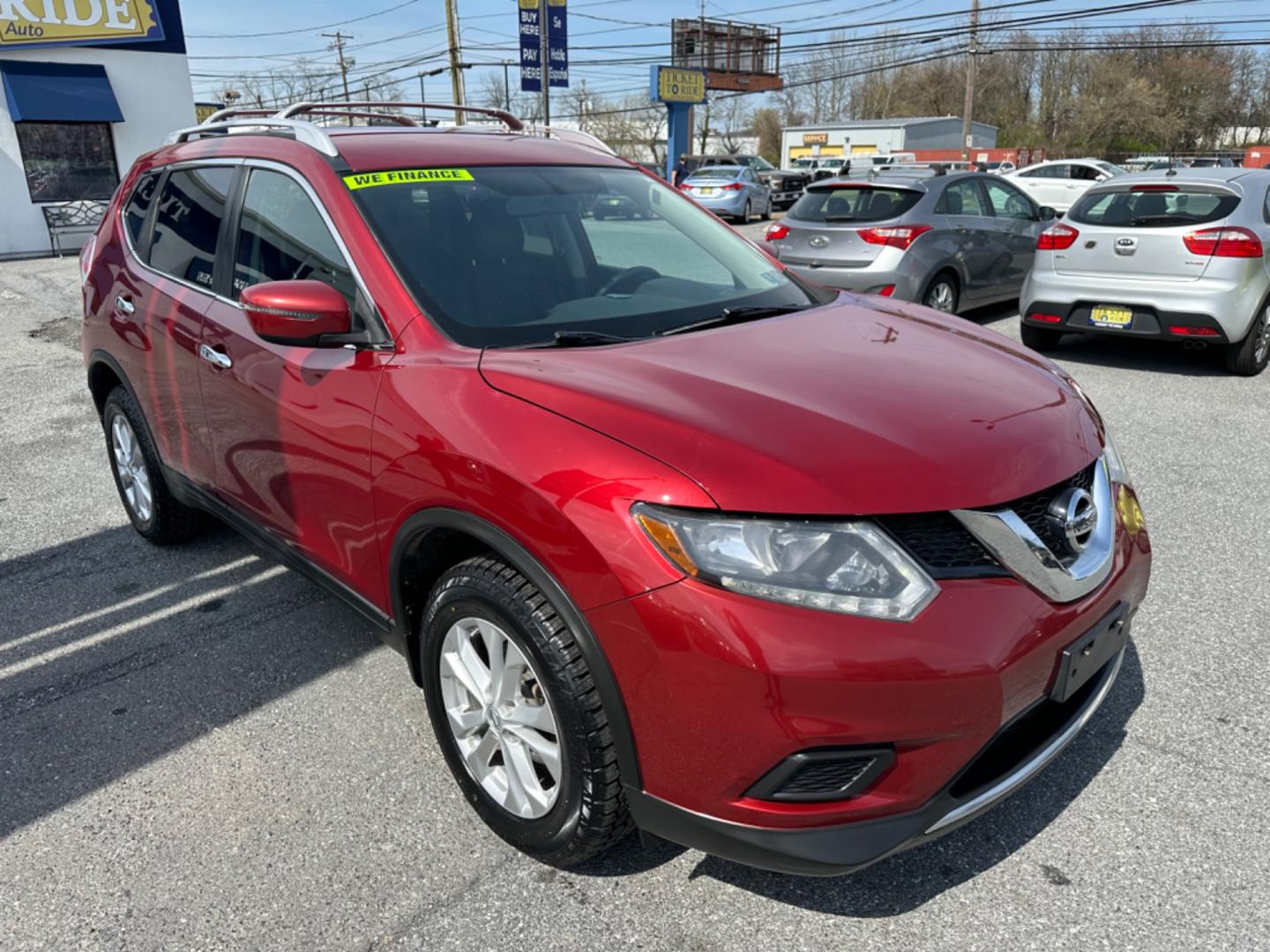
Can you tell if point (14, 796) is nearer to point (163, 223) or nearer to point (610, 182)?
point (163, 223)

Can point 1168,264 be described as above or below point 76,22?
below

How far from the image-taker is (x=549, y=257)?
3.07 meters

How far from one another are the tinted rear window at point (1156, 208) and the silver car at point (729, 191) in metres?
16.2

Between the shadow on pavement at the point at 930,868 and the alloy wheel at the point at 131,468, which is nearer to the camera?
the shadow on pavement at the point at 930,868

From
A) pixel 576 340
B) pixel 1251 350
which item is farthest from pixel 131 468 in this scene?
pixel 1251 350

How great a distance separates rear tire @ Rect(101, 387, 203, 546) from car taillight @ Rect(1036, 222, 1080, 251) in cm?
687

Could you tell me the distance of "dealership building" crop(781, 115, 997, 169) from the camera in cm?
6309

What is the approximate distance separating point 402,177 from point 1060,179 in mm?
24030

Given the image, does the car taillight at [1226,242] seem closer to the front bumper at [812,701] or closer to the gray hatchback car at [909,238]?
the gray hatchback car at [909,238]

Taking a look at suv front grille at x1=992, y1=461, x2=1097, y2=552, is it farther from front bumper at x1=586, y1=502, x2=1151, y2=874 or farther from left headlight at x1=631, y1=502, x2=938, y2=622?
left headlight at x1=631, y1=502, x2=938, y2=622

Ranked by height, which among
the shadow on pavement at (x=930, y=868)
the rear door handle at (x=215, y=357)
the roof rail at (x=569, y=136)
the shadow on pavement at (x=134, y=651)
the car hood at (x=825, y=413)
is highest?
the roof rail at (x=569, y=136)

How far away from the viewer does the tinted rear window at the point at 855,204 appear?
8.68 meters

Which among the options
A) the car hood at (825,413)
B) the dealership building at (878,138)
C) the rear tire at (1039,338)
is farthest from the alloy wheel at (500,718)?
the dealership building at (878,138)

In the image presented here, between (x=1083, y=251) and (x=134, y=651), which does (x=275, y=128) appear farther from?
(x=1083, y=251)
